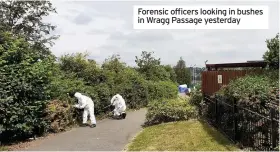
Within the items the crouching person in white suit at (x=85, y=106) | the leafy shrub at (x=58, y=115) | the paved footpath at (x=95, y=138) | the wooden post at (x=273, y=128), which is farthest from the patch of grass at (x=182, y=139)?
the leafy shrub at (x=58, y=115)

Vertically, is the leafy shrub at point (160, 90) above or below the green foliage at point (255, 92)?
below

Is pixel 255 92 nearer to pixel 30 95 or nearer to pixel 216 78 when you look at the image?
pixel 216 78

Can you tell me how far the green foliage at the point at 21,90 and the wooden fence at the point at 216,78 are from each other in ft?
21.8

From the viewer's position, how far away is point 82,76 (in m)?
17.6

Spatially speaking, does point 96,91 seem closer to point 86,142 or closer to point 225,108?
point 86,142

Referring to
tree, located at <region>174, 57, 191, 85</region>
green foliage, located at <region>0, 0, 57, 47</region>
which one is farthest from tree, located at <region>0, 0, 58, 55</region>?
tree, located at <region>174, 57, 191, 85</region>

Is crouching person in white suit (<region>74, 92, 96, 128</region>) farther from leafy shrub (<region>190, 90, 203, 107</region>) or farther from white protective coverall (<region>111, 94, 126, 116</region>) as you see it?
leafy shrub (<region>190, 90, 203, 107</region>)

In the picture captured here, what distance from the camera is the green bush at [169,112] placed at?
1296cm

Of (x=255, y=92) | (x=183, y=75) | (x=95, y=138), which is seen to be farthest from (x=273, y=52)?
(x=183, y=75)

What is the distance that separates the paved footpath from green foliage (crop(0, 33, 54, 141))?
0.87 meters

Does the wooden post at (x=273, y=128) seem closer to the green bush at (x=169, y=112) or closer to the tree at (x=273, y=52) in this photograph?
the tree at (x=273, y=52)

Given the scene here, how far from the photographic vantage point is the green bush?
13.0 m

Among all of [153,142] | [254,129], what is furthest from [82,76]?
[254,129]

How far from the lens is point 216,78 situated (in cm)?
1434
